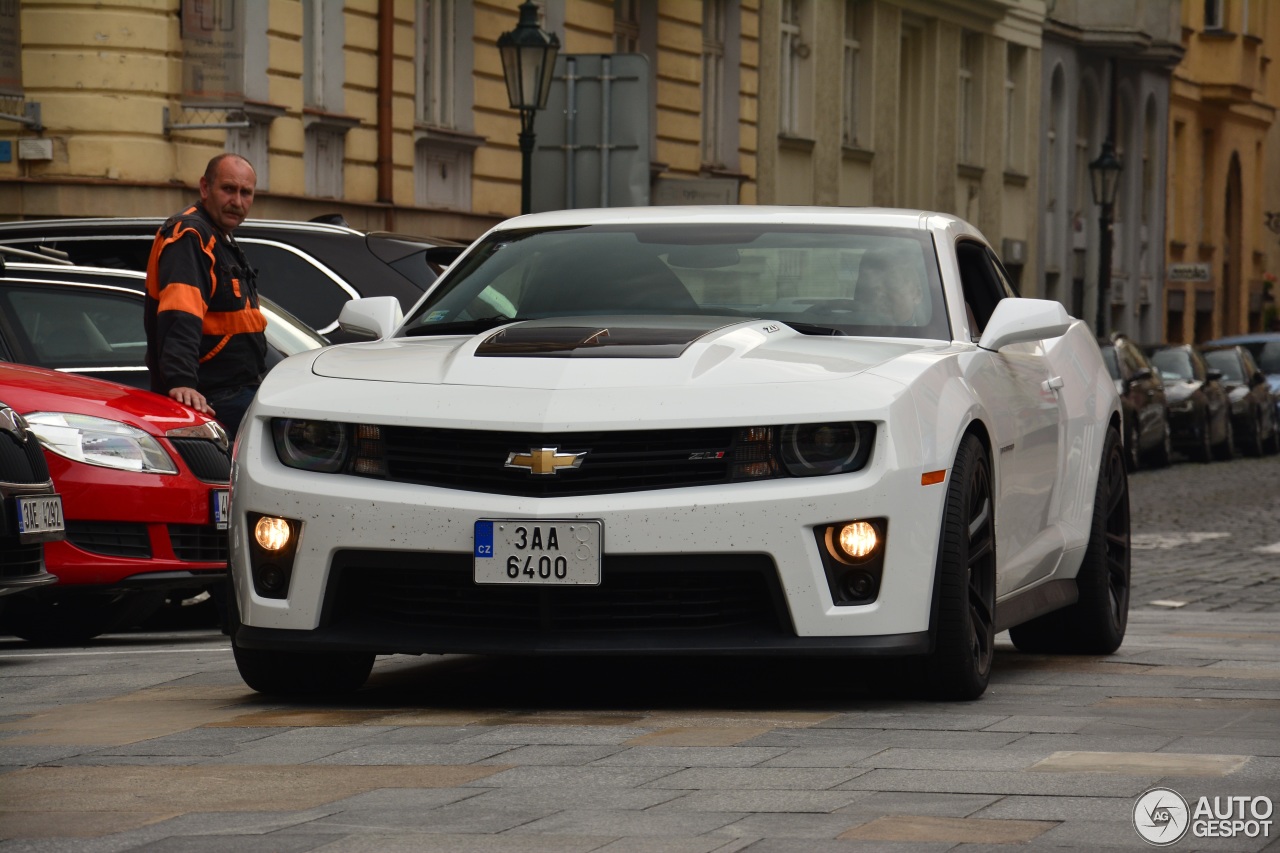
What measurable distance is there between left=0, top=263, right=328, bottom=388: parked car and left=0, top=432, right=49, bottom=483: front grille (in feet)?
6.38

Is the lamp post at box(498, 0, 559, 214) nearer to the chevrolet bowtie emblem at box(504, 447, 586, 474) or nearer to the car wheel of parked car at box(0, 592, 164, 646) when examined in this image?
the car wheel of parked car at box(0, 592, 164, 646)

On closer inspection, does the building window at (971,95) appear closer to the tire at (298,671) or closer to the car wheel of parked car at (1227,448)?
the car wheel of parked car at (1227,448)

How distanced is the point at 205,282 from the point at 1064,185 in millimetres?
38650

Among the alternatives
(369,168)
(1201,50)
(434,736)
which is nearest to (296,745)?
(434,736)

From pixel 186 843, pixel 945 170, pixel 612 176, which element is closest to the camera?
pixel 186 843

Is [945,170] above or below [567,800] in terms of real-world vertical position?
above

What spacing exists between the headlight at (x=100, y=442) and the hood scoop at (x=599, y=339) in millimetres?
2594

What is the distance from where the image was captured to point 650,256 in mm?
7988

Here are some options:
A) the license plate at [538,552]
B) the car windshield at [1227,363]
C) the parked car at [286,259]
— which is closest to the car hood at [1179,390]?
the car windshield at [1227,363]

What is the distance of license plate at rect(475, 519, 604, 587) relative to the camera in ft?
21.5

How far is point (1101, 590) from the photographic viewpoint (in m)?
8.85

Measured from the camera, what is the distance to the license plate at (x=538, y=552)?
21.5 ft

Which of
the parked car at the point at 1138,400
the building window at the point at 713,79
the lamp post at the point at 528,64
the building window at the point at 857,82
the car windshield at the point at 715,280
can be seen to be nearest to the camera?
the car windshield at the point at 715,280

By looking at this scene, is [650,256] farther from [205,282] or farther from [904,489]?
[205,282]
